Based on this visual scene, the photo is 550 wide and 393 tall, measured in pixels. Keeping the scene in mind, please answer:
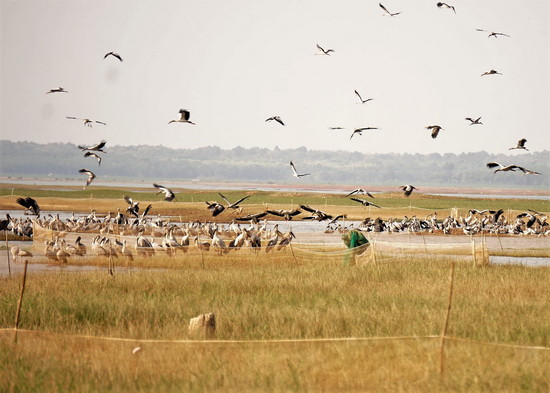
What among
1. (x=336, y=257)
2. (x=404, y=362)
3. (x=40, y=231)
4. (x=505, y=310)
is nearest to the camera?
(x=404, y=362)

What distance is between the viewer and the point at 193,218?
7256 centimetres

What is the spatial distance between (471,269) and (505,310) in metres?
9.31

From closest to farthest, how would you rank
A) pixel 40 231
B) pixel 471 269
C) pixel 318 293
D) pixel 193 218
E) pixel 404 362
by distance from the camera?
pixel 404 362 → pixel 318 293 → pixel 471 269 → pixel 40 231 → pixel 193 218

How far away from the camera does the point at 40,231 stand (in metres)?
37.9

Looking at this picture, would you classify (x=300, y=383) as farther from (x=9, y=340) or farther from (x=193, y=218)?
(x=193, y=218)

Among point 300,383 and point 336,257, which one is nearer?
point 300,383

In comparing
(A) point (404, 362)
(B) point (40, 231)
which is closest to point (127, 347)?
(A) point (404, 362)

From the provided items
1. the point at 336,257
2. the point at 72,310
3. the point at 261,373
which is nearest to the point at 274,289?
the point at 72,310

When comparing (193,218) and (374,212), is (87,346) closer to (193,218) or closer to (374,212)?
(193,218)

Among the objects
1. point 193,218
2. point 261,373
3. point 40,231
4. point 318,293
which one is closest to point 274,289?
point 318,293

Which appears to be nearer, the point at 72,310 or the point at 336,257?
the point at 72,310

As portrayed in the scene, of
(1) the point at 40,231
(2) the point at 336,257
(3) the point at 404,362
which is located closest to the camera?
(3) the point at 404,362

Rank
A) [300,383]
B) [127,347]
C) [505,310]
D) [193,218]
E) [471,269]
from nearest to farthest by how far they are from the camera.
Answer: [300,383], [127,347], [505,310], [471,269], [193,218]

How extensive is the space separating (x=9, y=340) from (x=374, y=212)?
228 feet
